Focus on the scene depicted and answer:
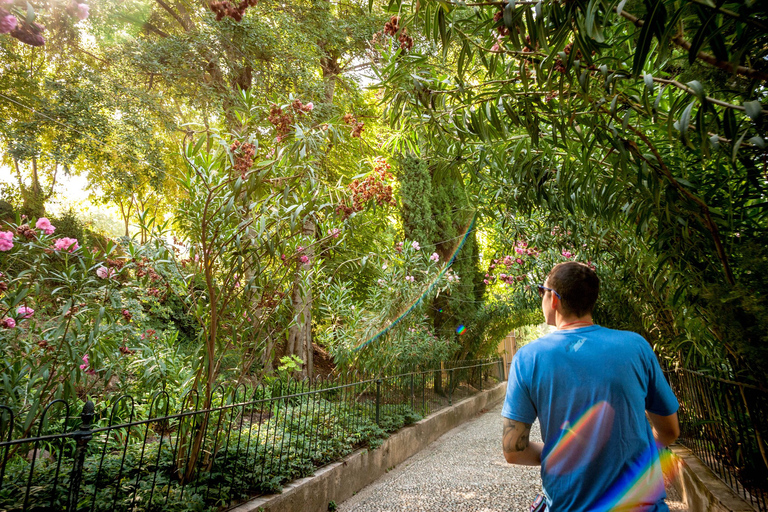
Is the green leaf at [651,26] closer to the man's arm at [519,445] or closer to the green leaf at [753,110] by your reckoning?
the green leaf at [753,110]

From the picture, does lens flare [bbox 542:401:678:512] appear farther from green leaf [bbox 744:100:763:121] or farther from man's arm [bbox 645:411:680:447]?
green leaf [bbox 744:100:763:121]

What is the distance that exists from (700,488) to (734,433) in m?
0.49

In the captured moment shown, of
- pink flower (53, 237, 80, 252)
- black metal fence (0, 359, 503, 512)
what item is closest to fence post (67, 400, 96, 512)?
black metal fence (0, 359, 503, 512)

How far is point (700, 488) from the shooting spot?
126 inches

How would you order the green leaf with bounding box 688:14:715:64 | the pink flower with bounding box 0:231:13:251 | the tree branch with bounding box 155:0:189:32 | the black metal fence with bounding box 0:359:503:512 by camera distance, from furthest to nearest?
the tree branch with bounding box 155:0:189:32
the pink flower with bounding box 0:231:13:251
the black metal fence with bounding box 0:359:503:512
the green leaf with bounding box 688:14:715:64

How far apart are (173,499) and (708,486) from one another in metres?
3.60

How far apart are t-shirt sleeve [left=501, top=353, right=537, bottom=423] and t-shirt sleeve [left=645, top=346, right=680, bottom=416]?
0.40 m

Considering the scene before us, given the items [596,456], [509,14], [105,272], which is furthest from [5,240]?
[596,456]

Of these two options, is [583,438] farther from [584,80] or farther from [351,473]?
[351,473]

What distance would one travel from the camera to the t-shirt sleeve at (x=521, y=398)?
4.85 feet

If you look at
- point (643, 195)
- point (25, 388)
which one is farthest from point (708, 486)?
point (25, 388)

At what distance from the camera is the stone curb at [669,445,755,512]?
8.73 feet

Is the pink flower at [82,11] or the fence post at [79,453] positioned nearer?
the fence post at [79,453]

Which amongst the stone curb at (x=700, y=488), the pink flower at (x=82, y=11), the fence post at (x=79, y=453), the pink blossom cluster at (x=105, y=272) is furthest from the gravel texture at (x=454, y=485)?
the pink flower at (x=82, y=11)
